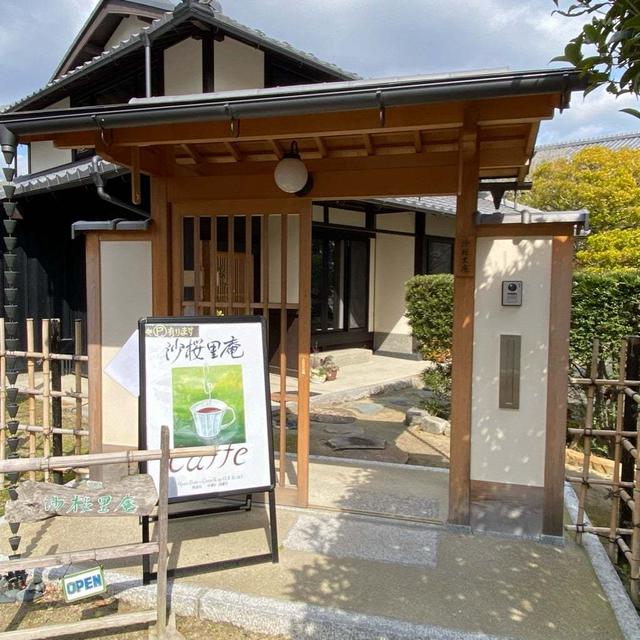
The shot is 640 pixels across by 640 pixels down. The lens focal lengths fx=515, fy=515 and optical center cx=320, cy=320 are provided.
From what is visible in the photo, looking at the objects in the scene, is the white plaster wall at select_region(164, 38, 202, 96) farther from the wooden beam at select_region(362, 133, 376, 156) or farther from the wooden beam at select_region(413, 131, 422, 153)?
the wooden beam at select_region(413, 131, 422, 153)

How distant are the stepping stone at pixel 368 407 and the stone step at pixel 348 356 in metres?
2.52

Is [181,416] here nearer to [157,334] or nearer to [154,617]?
[157,334]

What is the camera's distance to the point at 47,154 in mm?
11742

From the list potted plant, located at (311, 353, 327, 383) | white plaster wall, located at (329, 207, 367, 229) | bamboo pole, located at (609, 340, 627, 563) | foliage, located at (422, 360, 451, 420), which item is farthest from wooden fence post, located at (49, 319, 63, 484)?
white plaster wall, located at (329, 207, 367, 229)

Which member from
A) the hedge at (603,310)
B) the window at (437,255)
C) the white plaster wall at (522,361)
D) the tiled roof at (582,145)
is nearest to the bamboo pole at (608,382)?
the white plaster wall at (522,361)

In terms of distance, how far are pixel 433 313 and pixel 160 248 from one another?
17.3ft

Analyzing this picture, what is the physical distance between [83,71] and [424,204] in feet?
24.8

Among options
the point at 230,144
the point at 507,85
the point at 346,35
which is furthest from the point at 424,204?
the point at 507,85

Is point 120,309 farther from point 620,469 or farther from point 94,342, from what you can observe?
point 620,469

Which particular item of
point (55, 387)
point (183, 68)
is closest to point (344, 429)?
point (55, 387)

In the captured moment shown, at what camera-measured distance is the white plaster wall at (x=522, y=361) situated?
3.71 m

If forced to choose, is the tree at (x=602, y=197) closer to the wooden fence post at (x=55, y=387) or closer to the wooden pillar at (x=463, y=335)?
the wooden pillar at (x=463, y=335)

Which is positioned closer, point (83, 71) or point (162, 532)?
point (162, 532)

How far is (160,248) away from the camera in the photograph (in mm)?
4426
